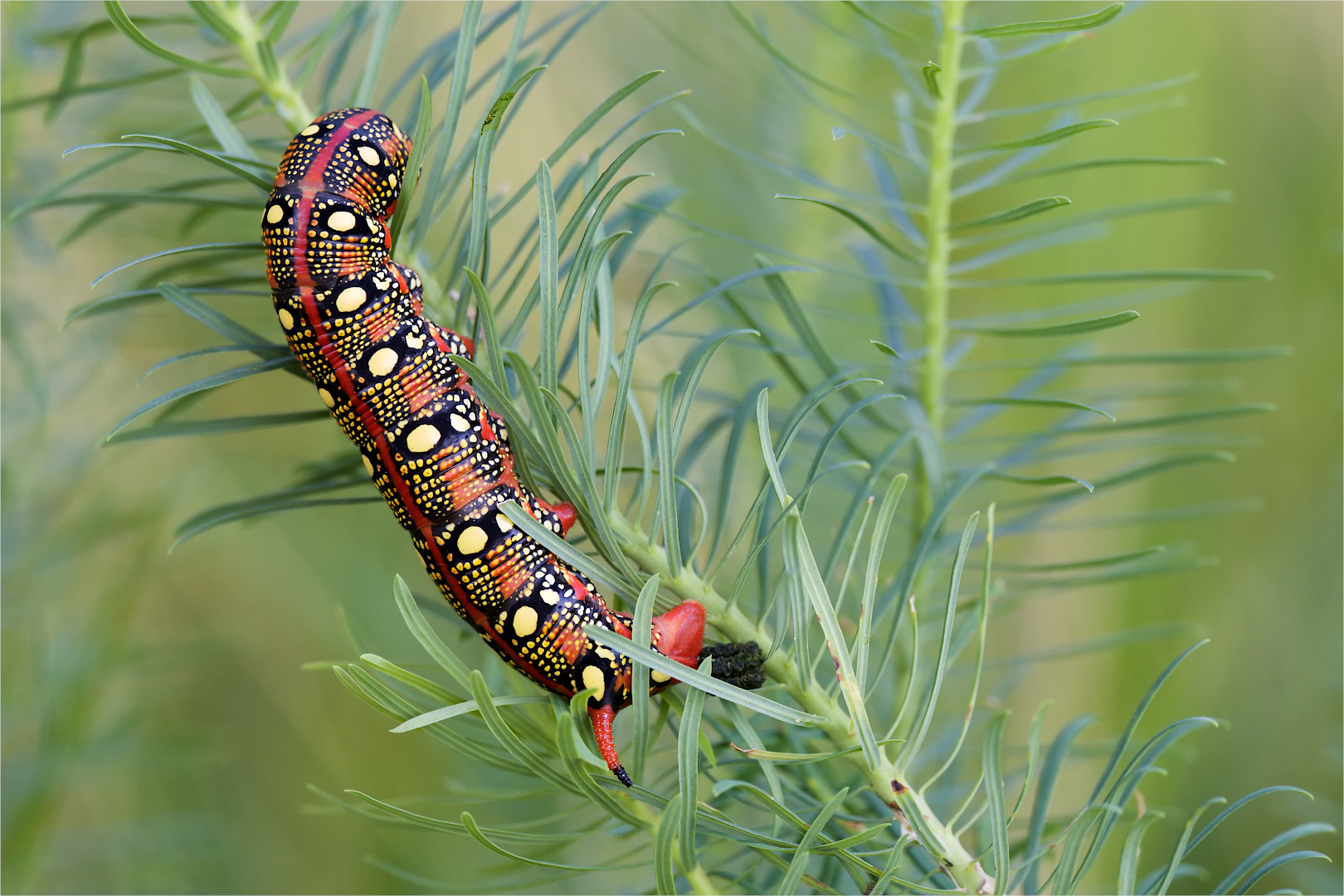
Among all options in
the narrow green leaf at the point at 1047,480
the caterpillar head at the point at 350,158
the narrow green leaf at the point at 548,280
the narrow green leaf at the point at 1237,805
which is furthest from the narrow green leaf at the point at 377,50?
the narrow green leaf at the point at 1237,805

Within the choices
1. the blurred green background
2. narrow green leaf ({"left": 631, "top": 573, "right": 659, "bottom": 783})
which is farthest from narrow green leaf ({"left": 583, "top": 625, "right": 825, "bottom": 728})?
the blurred green background

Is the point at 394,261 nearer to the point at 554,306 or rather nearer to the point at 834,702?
the point at 554,306

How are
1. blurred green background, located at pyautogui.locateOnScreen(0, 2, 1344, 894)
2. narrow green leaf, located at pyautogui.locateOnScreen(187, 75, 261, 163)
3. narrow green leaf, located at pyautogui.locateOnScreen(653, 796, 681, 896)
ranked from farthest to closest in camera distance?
blurred green background, located at pyautogui.locateOnScreen(0, 2, 1344, 894) → narrow green leaf, located at pyautogui.locateOnScreen(187, 75, 261, 163) → narrow green leaf, located at pyautogui.locateOnScreen(653, 796, 681, 896)

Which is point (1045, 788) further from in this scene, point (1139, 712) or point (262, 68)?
point (262, 68)

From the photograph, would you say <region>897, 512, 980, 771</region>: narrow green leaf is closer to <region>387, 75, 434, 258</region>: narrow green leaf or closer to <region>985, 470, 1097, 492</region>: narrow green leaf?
<region>985, 470, 1097, 492</region>: narrow green leaf

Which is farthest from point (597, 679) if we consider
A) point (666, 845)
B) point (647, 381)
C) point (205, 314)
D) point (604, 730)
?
point (647, 381)

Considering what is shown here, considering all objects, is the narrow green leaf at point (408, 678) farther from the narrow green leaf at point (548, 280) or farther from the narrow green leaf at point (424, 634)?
the narrow green leaf at point (548, 280)

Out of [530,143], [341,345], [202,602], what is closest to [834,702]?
[341,345]
